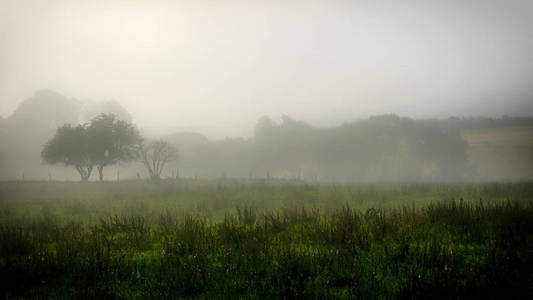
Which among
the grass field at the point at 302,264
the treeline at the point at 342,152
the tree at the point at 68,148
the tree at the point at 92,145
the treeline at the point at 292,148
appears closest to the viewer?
the grass field at the point at 302,264

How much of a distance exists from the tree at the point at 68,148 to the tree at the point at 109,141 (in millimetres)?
1021

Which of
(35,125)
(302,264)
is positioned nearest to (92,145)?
(35,125)

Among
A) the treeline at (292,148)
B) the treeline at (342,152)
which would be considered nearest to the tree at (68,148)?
the treeline at (292,148)

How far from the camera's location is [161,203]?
801 inches

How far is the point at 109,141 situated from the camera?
43688 mm

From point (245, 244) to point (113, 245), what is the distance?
353 cm

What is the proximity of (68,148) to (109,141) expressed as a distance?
534 cm

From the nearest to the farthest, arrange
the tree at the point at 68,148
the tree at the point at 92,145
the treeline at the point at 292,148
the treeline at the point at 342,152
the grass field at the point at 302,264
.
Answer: the grass field at the point at 302,264 → the tree at the point at 68,148 → the tree at the point at 92,145 → the treeline at the point at 292,148 → the treeline at the point at 342,152

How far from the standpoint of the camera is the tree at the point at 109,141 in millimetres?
42781

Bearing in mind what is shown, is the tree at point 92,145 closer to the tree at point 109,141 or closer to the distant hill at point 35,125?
the tree at point 109,141

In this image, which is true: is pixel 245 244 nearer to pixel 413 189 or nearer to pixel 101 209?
pixel 101 209

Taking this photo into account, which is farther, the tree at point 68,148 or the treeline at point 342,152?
the treeline at point 342,152

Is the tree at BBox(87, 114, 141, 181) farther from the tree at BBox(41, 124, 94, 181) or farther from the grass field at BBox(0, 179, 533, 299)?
the grass field at BBox(0, 179, 533, 299)

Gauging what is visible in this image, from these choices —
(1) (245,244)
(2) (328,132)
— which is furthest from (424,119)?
(1) (245,244)
